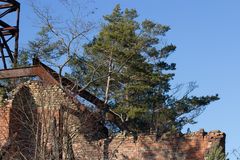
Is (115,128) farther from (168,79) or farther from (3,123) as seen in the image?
(3,123)

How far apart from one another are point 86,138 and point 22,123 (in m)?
Result: 2.35

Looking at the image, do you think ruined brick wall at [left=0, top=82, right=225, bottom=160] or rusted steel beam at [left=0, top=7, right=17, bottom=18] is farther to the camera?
rusted steel beam at [left=0, top=7, right=17, bottom=18]

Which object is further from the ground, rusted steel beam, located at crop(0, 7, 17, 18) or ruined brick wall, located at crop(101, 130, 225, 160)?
rusted steel beam, located at crop(0, 7, 17, 18)

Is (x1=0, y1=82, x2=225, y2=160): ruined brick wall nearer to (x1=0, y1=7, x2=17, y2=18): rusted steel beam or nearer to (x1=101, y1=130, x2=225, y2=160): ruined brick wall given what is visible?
(x1=101, y1=130, x2=225, y2=160): ruined brick wall

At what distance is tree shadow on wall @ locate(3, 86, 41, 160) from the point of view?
19.1 metres

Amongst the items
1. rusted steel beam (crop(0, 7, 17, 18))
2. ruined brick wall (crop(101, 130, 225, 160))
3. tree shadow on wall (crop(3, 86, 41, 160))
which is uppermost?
rusted steel beam (crop(0, 7, 17, 18))

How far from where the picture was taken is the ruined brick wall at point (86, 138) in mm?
17734

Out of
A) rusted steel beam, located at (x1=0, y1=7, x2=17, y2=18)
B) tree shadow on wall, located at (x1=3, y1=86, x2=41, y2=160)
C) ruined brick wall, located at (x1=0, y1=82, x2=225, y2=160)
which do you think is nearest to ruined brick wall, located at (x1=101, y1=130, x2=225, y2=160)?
ruined brick wall, located at (x1=0, y1=82, x2=225, y2=160)

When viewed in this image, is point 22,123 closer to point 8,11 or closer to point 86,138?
point 86,138

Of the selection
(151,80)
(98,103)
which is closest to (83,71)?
(151,80)

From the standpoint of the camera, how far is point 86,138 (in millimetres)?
20172

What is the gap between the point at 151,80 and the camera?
27.9 metres

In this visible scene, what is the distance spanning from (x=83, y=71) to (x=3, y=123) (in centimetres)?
886

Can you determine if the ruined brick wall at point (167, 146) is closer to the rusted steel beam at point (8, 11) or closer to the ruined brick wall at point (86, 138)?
the ruined brick wall at point (86, 138)
